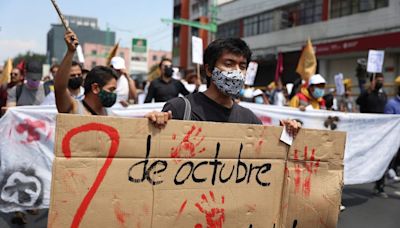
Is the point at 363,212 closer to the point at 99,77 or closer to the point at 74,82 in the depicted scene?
the point at 74,82

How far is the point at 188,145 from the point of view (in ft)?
6.69

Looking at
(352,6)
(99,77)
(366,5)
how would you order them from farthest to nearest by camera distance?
1. (352,6)
2. (366,5)
3. (99,77)

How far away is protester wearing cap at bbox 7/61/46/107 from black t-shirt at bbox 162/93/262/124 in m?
3.58

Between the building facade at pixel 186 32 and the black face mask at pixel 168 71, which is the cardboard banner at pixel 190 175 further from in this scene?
the building facade at pixel 186 32

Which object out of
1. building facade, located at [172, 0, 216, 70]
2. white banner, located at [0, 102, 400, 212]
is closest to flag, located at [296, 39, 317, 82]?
white banner, located at [0, 102, 400, 212]

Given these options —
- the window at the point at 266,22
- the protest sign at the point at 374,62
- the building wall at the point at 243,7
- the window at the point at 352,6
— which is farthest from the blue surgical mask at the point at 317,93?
the window at the point at 266,22

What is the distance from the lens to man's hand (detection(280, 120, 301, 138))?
7.47 feet

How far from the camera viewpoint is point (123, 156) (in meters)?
1.89

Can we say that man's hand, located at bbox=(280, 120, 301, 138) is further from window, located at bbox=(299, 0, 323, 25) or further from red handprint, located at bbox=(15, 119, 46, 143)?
window, located at bbox=(299, 0, 323, 25)

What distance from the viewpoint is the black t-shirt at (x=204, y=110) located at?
2232 millimetres

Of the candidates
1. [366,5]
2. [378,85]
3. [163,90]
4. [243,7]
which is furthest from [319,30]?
[163,90]

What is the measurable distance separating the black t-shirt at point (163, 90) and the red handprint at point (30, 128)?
2.19 meters

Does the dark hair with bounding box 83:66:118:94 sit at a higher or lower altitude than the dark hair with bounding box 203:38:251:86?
lower

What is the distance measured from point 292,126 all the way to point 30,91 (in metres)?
4.07
